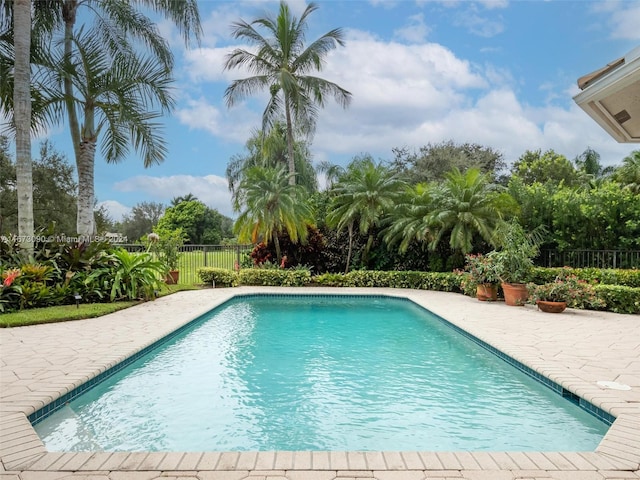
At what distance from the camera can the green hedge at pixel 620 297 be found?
956 cm

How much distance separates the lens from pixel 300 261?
17156 mm

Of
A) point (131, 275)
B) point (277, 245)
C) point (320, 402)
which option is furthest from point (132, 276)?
point (320, 402)

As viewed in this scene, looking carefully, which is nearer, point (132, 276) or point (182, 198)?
point (132, 276)

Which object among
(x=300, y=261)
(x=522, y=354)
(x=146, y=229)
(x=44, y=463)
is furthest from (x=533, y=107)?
(x=146, y=229)

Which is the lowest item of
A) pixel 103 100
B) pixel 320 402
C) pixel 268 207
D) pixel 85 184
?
pixel 320 402

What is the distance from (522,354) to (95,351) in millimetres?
5789

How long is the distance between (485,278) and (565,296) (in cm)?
218

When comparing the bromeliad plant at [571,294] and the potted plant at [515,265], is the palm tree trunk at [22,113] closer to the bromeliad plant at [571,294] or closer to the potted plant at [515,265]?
the potted plant at [515,265]

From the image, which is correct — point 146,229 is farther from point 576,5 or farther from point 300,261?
point 576,5

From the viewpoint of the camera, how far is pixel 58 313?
334 inches

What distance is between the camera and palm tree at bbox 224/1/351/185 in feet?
59.4

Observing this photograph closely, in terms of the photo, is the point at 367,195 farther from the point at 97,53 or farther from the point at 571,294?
the point at 97,53

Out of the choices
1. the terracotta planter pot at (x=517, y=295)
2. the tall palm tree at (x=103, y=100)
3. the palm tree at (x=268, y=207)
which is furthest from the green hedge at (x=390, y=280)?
the tall palm tree at (x=103, y=100)

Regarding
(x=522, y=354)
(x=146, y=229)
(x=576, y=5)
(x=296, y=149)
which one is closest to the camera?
(x=522, y=354)
